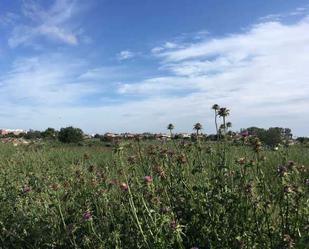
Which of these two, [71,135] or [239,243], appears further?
[71,135]

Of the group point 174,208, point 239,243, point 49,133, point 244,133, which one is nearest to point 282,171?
point 239,243

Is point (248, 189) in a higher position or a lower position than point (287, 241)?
higher

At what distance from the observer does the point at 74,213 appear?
5598 millimetres

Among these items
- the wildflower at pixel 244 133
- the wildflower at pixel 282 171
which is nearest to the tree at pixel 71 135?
the wildflower at pixel 244 133


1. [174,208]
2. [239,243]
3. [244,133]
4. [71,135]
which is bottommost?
[239,243]

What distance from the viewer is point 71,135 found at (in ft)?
74.2

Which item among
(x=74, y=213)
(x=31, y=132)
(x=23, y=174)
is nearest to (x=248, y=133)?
(x=74, y=213)

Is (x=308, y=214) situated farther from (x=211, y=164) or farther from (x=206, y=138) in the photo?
(x=206, y=138)

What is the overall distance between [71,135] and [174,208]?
59.0 ft

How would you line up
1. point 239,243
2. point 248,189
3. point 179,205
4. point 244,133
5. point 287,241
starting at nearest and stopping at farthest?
1. point 287,241
2. point 239,243
3. point 248,189
4. point 244,133
5. point 179,205

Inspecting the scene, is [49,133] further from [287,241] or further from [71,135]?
[287,241]

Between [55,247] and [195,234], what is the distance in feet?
4.49

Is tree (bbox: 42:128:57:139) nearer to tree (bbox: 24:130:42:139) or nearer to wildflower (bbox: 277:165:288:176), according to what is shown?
tree (bbox: 24:130:42:139)

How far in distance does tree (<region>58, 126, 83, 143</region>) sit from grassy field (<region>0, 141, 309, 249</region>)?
1600cm
